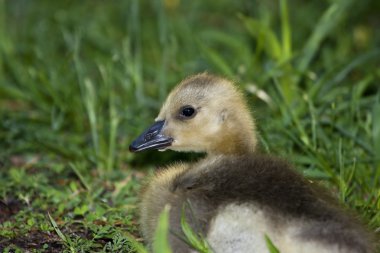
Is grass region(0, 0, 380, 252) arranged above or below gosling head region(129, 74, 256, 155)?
below

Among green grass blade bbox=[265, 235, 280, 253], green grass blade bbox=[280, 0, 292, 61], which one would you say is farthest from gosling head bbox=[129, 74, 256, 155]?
green grass blade bbox=[280, 0, 292, 61]

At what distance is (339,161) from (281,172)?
767mm

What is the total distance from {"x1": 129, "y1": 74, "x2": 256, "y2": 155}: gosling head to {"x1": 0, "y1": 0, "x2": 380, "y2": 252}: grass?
29 centimetres

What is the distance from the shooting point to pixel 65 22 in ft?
17.7

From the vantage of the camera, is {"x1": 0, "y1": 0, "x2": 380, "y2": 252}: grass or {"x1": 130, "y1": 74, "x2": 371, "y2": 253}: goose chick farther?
{"x1": 0, "y1": 0, "x2": 380, "y2": 252}: grass

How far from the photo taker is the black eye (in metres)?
3.02

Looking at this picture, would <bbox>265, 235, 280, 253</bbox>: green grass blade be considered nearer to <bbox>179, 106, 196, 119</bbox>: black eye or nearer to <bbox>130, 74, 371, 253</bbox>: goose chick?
<bbox>130, 74, 371, 253</bbox>: goose chick

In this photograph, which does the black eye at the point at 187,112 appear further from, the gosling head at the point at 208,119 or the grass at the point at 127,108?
the grass at the point at 127,108

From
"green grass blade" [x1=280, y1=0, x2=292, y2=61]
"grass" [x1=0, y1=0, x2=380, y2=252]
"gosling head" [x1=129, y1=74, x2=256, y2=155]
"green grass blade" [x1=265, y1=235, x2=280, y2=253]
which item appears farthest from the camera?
"green grass blade" [x1=280, y1=0, x2=292, y2=61]

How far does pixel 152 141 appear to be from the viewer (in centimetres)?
309

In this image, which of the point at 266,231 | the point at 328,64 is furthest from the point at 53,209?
the point at 328,64

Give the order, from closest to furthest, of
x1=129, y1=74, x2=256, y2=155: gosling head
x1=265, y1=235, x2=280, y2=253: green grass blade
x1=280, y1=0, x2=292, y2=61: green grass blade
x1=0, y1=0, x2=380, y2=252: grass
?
x1=265, y1=235, x2=280, y2=253: green grass blade < x1=129, y1=74, x2=256, y2=155: gosling head < x1=0, y1=0, x2=380, y2=252: grass < x1=280, y1=0, x2=292, y2=61: green grass blade

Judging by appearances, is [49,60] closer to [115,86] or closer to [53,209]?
[115,86]

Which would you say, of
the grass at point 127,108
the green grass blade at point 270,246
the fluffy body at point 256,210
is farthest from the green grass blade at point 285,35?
the green grass blade at point 270,246
